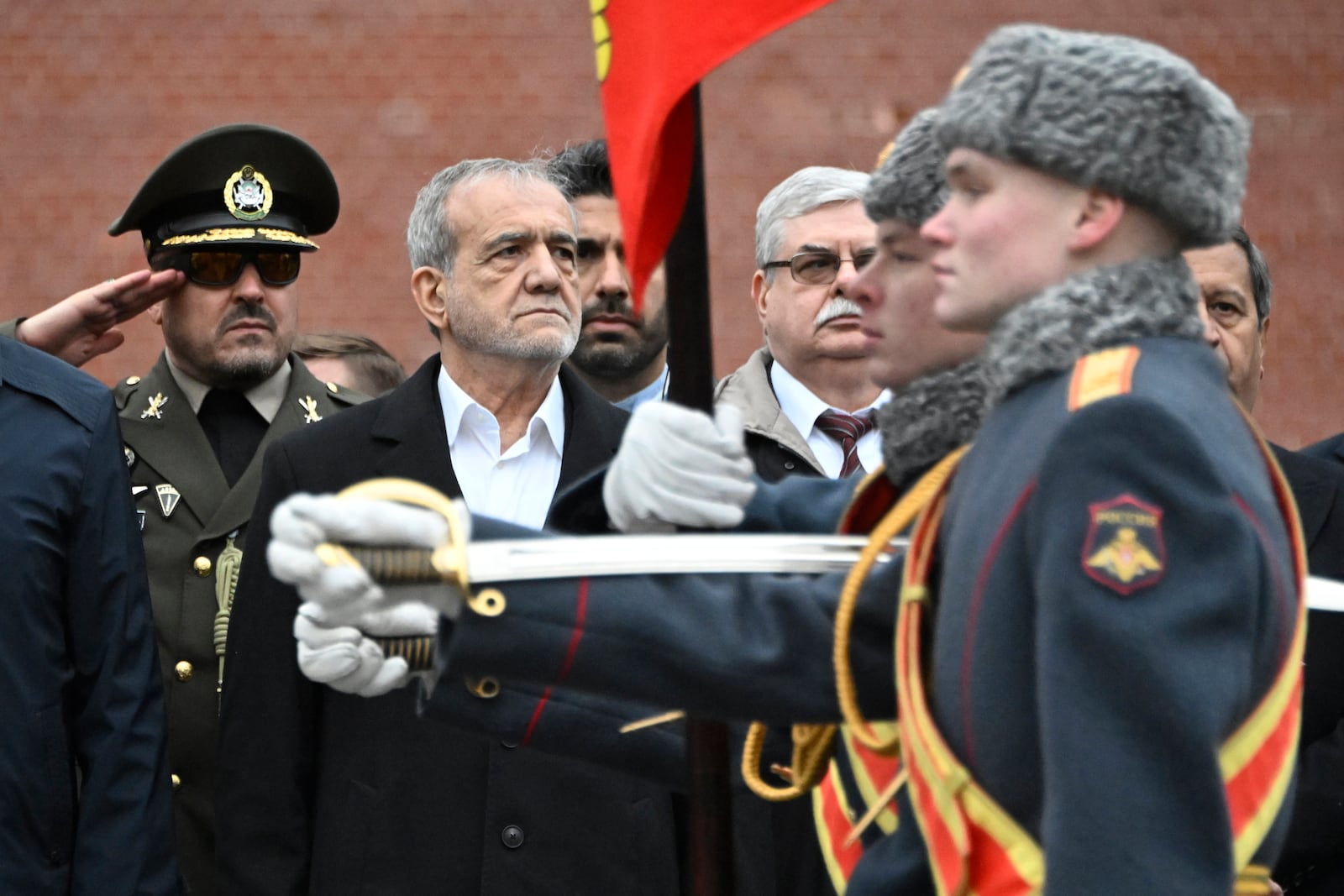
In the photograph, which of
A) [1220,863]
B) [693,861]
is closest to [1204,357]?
[1220,863]

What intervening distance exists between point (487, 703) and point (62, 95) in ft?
23.3

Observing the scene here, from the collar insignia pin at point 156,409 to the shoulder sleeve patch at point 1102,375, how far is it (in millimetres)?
2685

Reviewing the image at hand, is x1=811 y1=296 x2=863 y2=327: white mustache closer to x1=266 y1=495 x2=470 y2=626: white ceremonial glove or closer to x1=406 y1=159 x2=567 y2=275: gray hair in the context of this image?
x1=406 y1=159 x2=567 y2=275: gray hair

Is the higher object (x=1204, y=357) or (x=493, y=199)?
(x=493, y=199)

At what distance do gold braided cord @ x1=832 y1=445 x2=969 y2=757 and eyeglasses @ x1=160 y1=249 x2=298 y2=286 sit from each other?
2.37 m

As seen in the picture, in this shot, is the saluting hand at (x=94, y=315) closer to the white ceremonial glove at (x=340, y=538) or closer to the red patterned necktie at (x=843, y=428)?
the red patterned necktie at (x=843, y=428)

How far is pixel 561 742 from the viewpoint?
2824mm

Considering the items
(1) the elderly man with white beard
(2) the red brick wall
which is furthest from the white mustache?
(2) the red brick wall

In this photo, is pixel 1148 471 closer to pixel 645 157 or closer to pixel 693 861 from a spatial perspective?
pixel 645 157

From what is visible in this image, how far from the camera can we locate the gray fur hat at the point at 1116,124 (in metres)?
2.07

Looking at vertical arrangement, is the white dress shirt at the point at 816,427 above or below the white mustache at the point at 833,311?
below

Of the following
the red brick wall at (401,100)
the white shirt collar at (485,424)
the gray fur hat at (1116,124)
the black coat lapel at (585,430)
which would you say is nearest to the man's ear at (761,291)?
the black coat lapel at (585,430)

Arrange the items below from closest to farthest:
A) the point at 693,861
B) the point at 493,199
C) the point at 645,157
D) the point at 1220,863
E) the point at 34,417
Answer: the point at 1220,863, the point at 645,157, the point at 693,861, the point at 34,417, the point at 493,199

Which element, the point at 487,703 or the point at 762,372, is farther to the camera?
the point at 762,372
